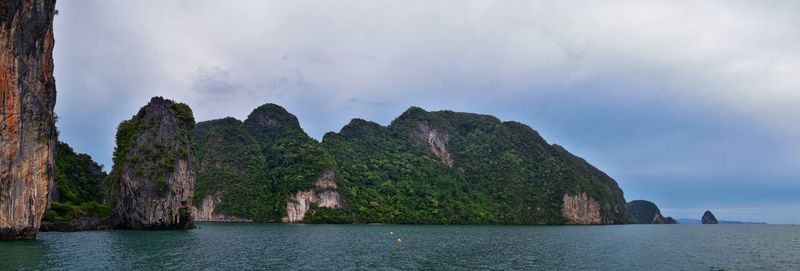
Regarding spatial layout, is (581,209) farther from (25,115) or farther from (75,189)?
(25,115)

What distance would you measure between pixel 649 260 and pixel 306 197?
114m

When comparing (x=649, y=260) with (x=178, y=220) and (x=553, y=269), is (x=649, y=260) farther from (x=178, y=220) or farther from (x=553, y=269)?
(x=178, y=220)

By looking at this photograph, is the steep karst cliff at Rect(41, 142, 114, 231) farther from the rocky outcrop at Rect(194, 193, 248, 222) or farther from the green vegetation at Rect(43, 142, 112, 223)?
the rocky outcrop at Rect(194, 193, 248, 222)

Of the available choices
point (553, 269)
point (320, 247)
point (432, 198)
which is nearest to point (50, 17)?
point (320, 247)

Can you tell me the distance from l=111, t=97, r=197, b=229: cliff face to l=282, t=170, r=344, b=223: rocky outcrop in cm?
5557

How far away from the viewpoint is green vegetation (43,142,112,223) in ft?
250

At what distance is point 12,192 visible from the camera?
4497 cm

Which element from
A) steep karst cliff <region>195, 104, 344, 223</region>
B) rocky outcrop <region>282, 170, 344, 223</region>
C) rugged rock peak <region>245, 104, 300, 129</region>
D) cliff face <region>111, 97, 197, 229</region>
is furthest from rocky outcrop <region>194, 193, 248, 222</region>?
cliff face <region>111, 97, 197, 229</region>

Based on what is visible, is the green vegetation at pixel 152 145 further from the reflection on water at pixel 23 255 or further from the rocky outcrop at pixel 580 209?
the rocky outcrop at pixel 580 209

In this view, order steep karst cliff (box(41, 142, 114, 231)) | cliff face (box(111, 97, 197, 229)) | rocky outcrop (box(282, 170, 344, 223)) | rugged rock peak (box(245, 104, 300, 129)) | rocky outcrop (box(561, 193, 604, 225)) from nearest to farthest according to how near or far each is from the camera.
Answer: steep karst cliff (box(41, 142, 114, 231))
cliff face (box(111, 97, 197, 229))
rocky outcrop (box(282, 170, 344, 223))
rocky outcrop (box(561, 193, 604, 225))
rugged rock peak (box(245, 104, 300, 129))

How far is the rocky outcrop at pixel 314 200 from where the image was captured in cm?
14775

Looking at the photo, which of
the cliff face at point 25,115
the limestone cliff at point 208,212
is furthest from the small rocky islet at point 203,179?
the limestone cliff at point 208,212

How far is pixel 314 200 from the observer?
151125 mm

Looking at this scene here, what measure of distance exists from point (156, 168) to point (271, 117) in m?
109
